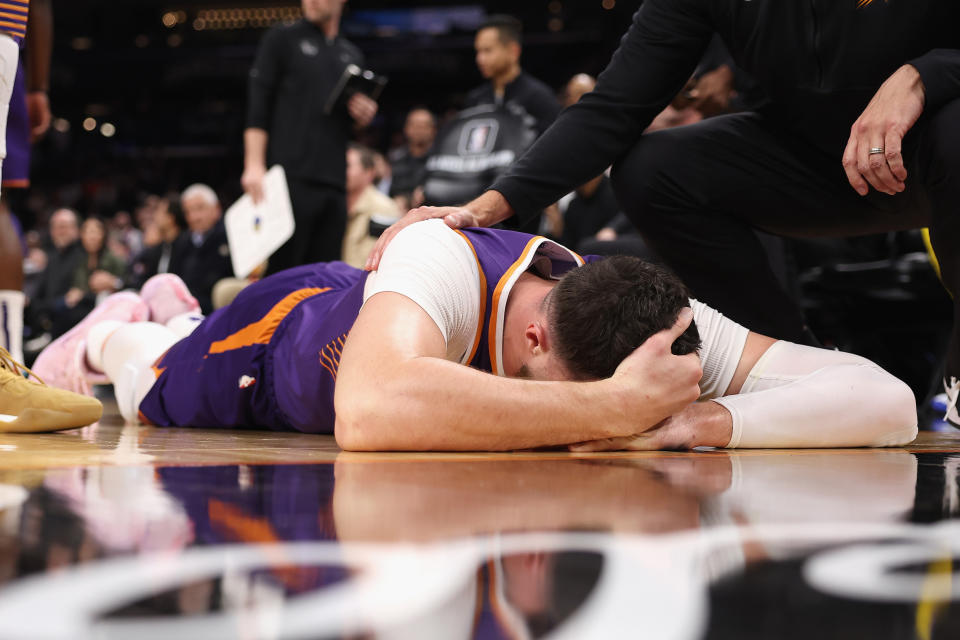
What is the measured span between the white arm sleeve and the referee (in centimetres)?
217

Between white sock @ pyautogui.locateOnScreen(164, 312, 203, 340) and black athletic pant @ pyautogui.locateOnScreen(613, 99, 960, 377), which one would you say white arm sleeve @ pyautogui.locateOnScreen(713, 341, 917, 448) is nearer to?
black athletic pant @ pyautogui.locateOnScreen(613, 99, 960, 377)

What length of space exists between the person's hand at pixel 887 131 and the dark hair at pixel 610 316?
0.37 meters

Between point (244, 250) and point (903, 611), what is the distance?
2982 mm

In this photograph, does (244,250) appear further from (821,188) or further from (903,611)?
(903,611)

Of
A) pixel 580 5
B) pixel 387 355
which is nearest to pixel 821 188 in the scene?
pixel 387 355

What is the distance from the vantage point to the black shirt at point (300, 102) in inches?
123

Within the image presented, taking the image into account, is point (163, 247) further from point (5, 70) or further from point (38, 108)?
point (5, 70)

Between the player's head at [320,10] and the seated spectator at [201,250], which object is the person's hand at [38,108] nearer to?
the player's head at [320,10]

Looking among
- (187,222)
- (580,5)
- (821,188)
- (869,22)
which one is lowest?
(187,222)

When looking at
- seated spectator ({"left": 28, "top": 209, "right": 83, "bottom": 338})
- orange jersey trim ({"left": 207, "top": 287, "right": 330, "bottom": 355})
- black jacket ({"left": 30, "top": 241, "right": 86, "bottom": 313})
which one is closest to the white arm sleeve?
orange jersey trim ({"left": 207, "top": 287, "right": 330, "bottom": 355})

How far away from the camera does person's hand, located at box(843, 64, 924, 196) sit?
48.7 inches

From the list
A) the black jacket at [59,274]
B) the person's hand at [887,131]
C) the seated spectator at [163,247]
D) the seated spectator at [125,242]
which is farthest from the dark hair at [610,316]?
the seated spectator at [125,242]

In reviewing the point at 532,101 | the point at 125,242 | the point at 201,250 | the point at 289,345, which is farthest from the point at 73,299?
the point at 289,345

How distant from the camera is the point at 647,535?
0.61 m
